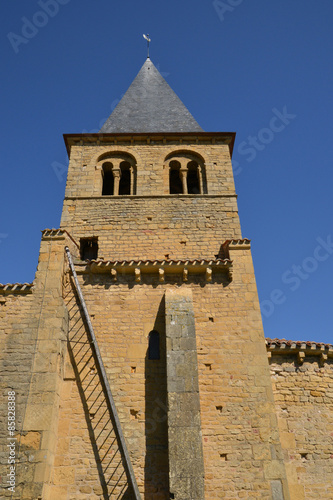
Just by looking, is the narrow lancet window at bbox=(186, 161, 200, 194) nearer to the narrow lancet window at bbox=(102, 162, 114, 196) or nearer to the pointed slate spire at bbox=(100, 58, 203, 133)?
the pointed slate spire at bbox=(100, 58, 203, 133)

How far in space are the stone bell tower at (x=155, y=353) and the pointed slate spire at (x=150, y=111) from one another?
339 centimetres

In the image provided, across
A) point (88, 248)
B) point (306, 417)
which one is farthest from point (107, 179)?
point (306, 417)

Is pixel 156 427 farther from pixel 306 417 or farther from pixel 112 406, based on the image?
pixel 306 417

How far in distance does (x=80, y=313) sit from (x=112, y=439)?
294 cm

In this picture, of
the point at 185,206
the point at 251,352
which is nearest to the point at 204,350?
the point at 251,352

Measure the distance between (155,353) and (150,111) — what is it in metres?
11.7

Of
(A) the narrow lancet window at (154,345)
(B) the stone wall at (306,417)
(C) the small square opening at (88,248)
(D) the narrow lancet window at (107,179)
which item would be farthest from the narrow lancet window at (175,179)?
(B) the stone wall at (306,417)

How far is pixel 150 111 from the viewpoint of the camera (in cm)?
1770

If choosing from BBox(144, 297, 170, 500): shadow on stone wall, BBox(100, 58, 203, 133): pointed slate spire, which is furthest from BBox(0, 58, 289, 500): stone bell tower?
BBox(100, 58, 203, 133): pointed slate spire

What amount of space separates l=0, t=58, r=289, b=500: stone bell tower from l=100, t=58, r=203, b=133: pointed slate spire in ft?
11.1

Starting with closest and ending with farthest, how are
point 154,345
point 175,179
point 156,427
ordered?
point 156,427
point 154,345
point 175,179

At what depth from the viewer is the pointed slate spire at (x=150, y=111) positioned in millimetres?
16203

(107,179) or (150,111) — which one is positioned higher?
(150,111)

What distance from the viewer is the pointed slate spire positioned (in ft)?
53.2
